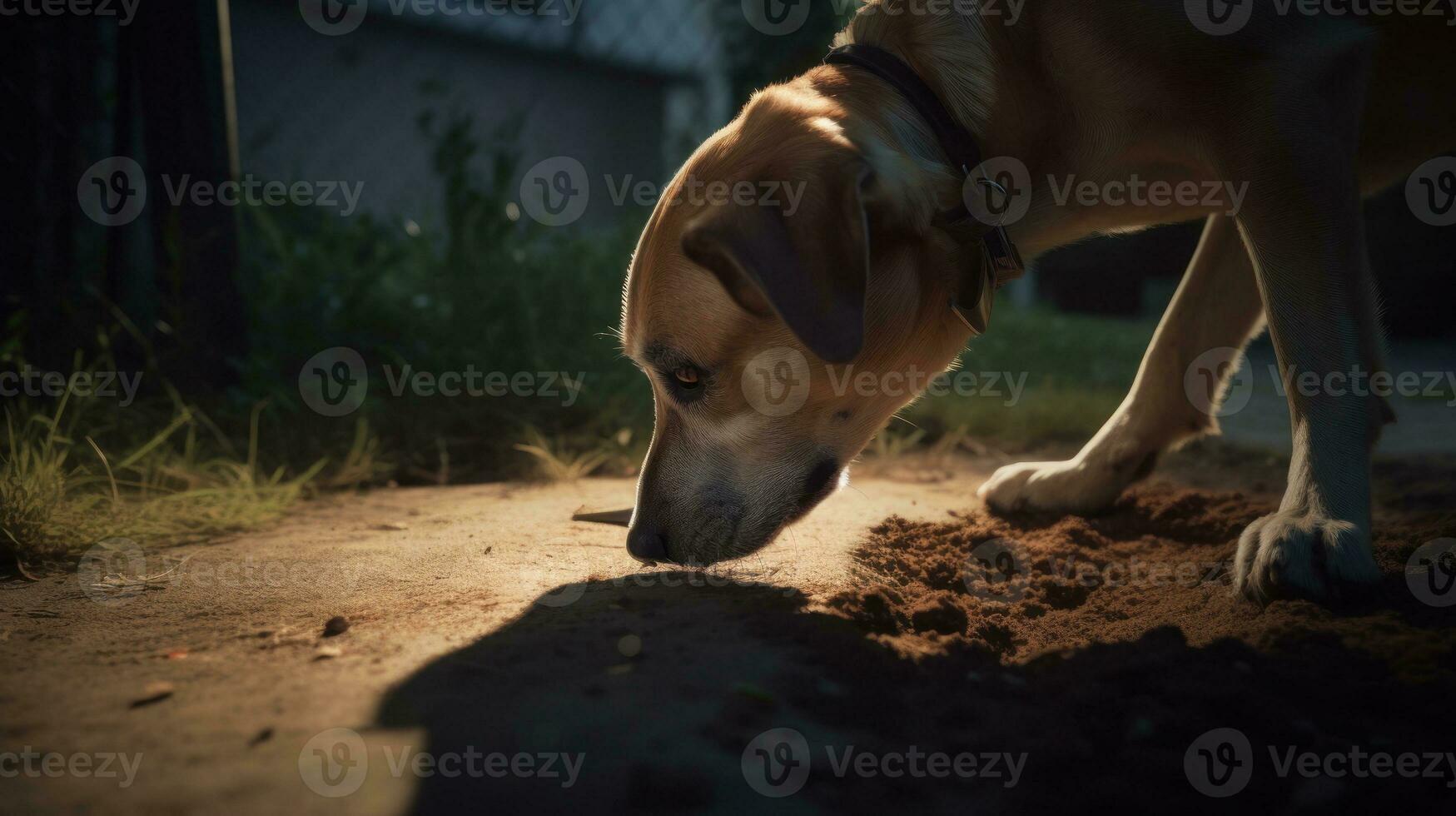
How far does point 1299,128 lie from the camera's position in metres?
1.72

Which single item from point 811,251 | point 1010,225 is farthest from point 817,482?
point 1010,225

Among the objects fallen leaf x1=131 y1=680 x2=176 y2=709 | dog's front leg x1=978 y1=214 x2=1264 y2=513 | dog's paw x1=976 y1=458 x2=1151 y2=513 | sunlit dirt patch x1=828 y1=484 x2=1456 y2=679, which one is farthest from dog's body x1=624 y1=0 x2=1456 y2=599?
fallen leaf x1=131 y1=680 x2=176 y2=709

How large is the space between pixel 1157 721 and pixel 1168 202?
4.55 ft

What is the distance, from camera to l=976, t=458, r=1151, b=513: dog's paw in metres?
2.37

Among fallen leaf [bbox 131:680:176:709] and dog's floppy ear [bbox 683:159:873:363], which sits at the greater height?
dog's floppy ear [bbox 683:159:873:363]

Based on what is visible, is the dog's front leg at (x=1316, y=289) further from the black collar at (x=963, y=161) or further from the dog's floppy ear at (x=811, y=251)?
the dog's floppy ear at (x=811, y=251)

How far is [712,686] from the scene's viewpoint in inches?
47.8

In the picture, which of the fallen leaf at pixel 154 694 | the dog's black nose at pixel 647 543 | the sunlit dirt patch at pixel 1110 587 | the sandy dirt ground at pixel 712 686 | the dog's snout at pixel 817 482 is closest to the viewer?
the sandy dirt ground at pixel 712 686

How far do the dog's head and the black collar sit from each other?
48mm

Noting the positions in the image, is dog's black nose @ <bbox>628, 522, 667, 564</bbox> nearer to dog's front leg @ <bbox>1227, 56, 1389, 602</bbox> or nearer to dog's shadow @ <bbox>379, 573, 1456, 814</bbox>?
dog's shadow @ <bbox>379, 573, 1456, 814</bbox>

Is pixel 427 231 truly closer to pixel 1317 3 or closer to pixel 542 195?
pixel 542 195

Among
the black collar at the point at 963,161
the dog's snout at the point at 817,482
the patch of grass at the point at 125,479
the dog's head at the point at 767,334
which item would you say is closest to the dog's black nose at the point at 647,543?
the dog's head at the point at 767,334

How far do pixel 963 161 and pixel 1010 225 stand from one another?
0.22 metres

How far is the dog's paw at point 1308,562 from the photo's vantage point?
60.5 inches
